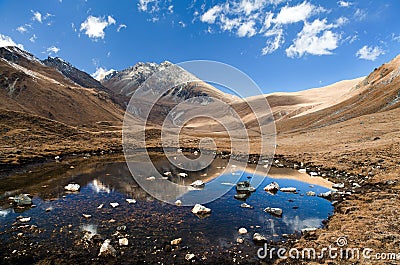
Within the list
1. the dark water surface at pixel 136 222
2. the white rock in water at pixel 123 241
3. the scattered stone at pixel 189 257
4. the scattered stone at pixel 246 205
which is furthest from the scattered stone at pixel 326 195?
the white rock in water at pixel 123 241

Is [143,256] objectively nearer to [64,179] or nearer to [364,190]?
[364,190]

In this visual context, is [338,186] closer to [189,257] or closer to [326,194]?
[326,194]

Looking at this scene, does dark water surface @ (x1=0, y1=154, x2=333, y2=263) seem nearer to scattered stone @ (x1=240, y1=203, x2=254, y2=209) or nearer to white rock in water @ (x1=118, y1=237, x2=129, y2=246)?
white rock in water @ (x1=118, y1=237, x2=129, y2=246)

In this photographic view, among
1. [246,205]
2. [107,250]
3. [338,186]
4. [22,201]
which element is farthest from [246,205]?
[22,201]

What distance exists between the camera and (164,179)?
1168 inches

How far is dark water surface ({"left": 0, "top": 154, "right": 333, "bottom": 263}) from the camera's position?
489 inches

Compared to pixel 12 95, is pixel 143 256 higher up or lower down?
lower down

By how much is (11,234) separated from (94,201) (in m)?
7.01

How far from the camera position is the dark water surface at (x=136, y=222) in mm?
12422

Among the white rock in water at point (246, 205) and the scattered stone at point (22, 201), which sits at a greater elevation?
the scattered stone at point (22, 201)

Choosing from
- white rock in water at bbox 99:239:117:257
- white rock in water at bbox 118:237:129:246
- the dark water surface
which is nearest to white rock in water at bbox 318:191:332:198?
the dark water surface

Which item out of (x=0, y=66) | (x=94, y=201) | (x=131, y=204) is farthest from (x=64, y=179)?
(x=0, y=66)

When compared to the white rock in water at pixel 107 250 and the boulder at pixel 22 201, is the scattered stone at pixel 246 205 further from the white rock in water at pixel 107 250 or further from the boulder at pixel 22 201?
the boulder at pixel 22 201

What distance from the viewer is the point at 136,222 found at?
53.2ft
